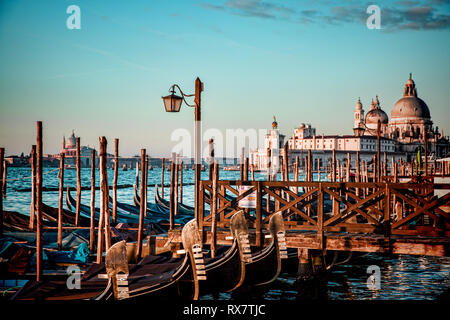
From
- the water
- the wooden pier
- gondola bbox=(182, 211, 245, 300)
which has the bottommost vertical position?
the water

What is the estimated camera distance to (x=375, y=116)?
101500 mm

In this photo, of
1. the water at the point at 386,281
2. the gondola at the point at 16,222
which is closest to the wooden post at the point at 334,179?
the water at the point at 386,281

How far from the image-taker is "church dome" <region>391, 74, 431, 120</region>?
328ft

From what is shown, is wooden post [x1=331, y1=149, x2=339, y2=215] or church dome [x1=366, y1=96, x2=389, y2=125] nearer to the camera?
wooden post [x1=331, y1=149, x2=339, y2=215]

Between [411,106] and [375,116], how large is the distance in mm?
6765

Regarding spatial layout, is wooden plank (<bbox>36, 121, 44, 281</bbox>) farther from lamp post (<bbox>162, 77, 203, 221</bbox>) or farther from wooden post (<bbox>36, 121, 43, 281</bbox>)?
lamp post (<bbox>162, 77, 203, 221</bbox>)

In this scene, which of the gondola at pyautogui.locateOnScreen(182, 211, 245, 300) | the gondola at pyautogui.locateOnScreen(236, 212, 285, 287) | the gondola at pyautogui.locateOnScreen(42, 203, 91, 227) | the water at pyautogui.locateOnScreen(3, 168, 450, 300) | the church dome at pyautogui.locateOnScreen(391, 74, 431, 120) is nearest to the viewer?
the gondola at pyautogui.locateOnScreen(182, 211, 245, 300)

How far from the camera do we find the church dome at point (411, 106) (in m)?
99.9

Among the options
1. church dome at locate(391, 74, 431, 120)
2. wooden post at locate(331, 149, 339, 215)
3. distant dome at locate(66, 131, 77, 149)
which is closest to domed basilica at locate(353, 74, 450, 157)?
church dome at locate(391, 74, 431, 120)

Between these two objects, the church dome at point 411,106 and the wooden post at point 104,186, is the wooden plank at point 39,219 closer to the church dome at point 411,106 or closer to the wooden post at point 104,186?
the wooden post at point 104,186

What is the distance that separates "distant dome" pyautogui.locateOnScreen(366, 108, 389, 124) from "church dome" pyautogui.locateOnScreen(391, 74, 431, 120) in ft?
9.98

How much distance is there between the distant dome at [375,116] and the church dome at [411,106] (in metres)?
3.04
